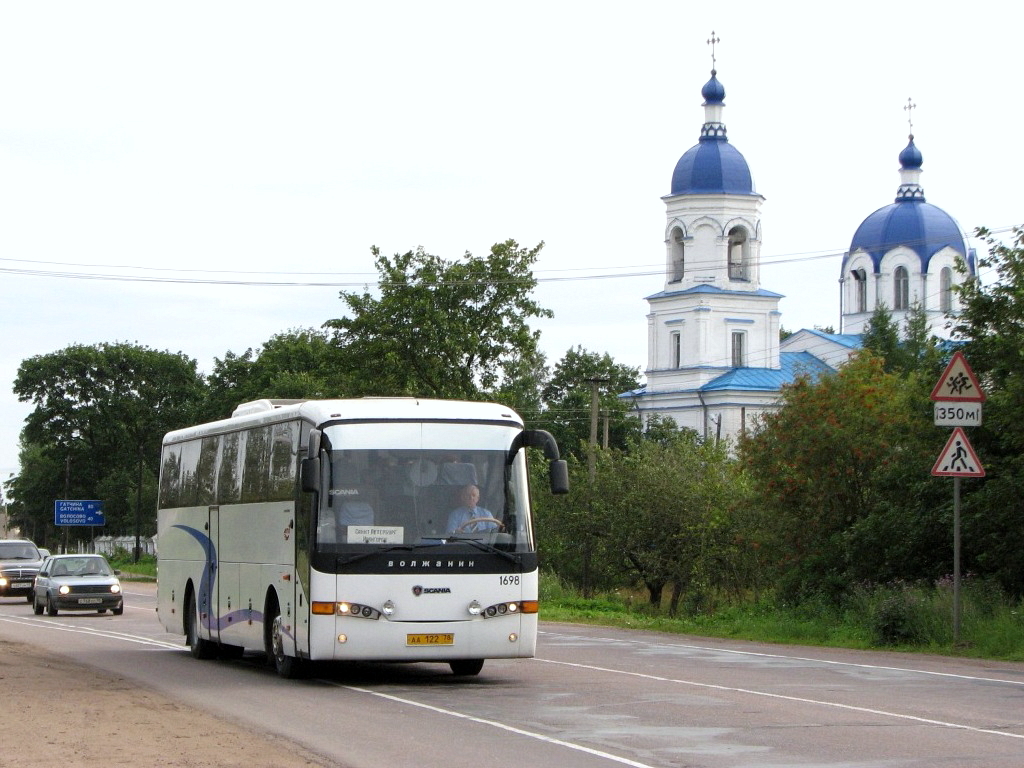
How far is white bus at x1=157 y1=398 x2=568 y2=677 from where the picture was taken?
1677 cm

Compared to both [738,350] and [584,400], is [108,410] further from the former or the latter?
[738,350]

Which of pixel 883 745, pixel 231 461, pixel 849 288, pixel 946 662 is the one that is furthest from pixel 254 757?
pixel 849 288

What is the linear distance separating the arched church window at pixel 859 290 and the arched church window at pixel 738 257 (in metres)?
10.5

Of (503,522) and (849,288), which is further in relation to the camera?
(849,288)

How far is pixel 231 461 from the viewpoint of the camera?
816 inches

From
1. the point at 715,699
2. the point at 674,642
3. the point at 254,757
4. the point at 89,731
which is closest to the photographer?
the point at 254,757

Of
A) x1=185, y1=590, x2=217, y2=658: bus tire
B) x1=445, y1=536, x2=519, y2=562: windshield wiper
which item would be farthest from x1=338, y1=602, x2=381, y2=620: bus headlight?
x1=185, y1=590, x2=217, y2=658: bus tire

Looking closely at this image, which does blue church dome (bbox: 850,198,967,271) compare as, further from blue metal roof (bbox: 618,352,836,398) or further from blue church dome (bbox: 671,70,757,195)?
blue church dome (bbox: 671,70,757,195)

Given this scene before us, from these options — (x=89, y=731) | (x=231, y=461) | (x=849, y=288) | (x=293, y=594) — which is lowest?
(x=89, y=731)

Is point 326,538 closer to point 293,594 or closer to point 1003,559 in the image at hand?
point 293,594

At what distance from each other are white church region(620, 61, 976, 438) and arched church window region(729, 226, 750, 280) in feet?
0.20

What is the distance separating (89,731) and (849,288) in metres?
99.0

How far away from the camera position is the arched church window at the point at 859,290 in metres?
108

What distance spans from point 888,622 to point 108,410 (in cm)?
8912
